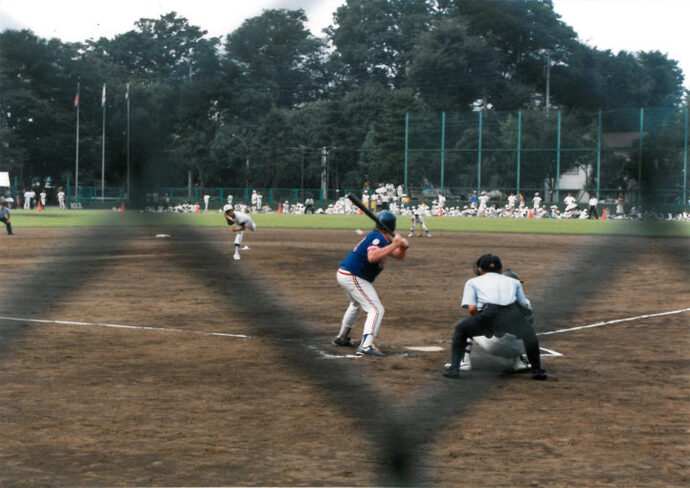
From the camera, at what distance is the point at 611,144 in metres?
1.76

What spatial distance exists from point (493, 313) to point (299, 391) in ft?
6.38

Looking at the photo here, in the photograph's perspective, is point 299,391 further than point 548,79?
Yes

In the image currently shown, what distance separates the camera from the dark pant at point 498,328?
8.48 m

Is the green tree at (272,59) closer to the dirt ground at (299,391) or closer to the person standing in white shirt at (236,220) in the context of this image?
the dirt ground at (299,391)

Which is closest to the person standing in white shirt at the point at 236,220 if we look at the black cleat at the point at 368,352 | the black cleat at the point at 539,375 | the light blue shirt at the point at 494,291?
the black cleat at the point at 368,352

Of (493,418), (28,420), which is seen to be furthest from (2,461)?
(493,418)

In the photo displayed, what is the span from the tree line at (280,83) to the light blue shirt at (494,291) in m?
6.70

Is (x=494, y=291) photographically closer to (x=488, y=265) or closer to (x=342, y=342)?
(x=488, y=265)

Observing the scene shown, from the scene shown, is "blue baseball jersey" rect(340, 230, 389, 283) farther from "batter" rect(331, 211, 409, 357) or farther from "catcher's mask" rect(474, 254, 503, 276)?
"catcher's mask" rect(474, 254, 503, 276)

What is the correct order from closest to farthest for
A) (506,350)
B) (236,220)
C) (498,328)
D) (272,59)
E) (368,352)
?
(272,59), (498,328), (506,350), (368,352), (236,220)

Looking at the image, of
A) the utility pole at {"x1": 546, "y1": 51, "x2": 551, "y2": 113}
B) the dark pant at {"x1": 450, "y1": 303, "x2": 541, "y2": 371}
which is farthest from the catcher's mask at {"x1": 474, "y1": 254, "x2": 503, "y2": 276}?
the utility pole at {"x1": 546, "y1": 51, "x2": 551, "y2": 113}

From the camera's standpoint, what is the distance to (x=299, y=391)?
8.20 metres

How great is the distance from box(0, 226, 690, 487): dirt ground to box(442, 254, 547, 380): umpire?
25 centimetres

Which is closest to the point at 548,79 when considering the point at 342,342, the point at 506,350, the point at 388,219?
the point at 506,350
